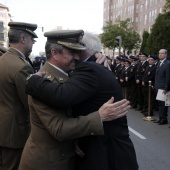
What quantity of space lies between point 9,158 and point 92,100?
4.33 feet

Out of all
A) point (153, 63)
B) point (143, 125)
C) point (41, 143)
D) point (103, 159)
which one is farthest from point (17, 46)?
point (153, 63)

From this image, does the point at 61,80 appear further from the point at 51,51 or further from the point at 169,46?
the point at 169,46

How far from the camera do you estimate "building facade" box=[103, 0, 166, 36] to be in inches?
2694

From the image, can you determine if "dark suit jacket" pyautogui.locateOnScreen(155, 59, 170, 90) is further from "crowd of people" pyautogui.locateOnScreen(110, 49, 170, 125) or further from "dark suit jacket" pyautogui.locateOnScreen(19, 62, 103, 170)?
"dark suit jacket" pyautogui.locateOnScreen(19, 62, 103, 170)

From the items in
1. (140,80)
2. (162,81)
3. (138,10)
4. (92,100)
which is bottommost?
(140,80)

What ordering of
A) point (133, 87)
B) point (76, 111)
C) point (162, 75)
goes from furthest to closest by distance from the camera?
point (133, 87), point (162, 75), point (76, 111)

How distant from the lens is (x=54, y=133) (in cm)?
189

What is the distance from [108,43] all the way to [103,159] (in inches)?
1838

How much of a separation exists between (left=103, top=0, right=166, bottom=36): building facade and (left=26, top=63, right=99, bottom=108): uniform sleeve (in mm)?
61965

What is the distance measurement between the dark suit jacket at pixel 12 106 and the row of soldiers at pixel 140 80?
23.2 feet

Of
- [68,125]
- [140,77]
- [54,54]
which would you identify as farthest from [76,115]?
[140,77]

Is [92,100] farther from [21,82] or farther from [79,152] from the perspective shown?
[21,82]

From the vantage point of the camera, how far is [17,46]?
9.42 ft

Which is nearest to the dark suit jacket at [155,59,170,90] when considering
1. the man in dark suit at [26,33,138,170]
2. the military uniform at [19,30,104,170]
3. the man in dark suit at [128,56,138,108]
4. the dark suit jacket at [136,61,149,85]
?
the dark suit jacket at [136,61,149,85]
